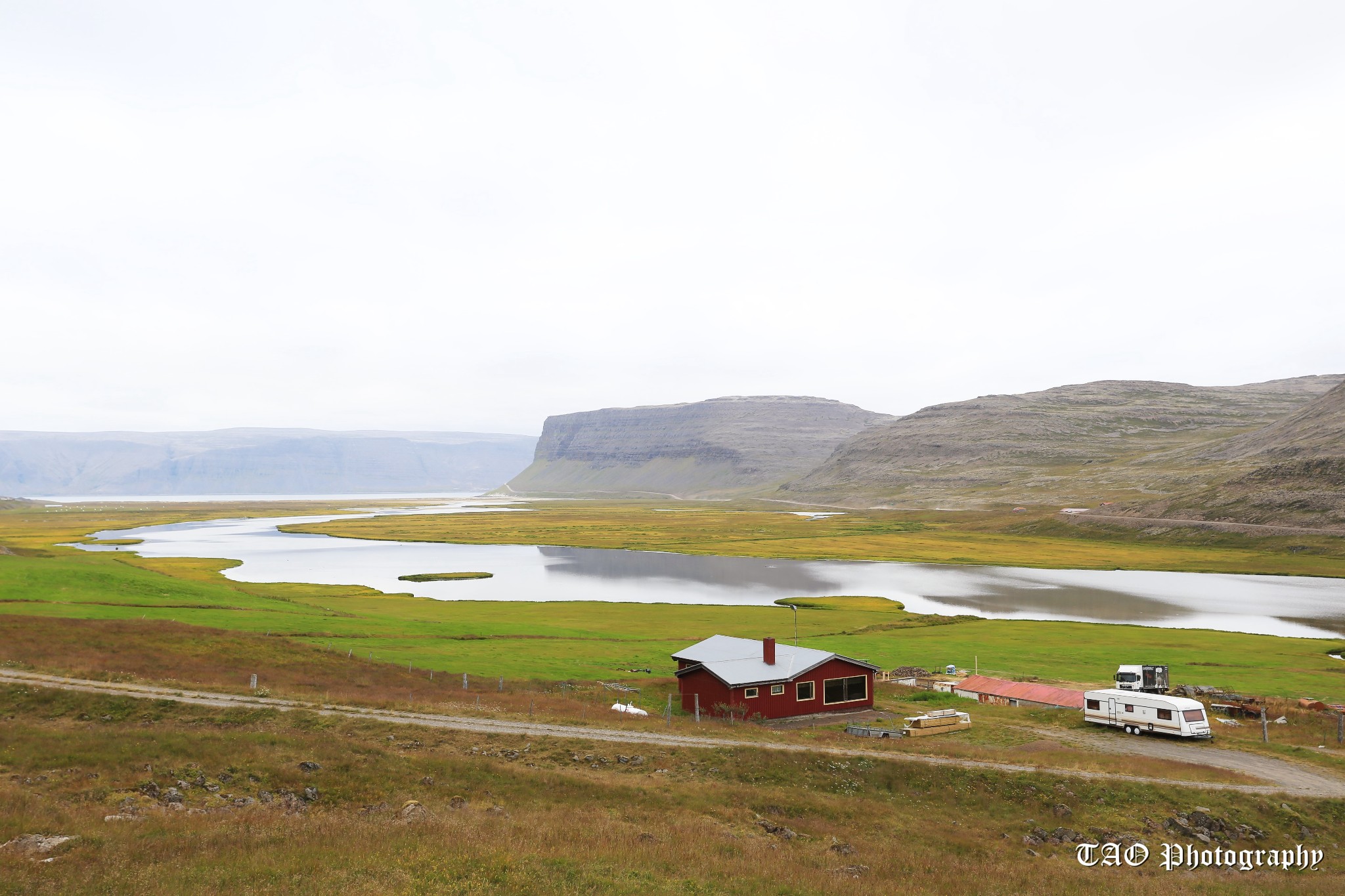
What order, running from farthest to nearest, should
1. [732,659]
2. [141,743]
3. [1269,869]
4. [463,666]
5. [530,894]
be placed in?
[463,666], [732,659], [141,743], [1269,869], [530,894]

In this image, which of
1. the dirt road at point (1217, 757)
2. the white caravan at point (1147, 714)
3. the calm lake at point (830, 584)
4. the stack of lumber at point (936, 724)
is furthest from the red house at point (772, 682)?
the calm lake at point (830, 584)

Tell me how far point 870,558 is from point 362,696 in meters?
99.9

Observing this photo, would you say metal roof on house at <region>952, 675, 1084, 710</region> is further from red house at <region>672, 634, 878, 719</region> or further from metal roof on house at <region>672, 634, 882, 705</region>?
red house at <region>672, 634, 878, 719</region>

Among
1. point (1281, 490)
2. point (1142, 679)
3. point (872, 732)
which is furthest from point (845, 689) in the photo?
point (1281, 490)

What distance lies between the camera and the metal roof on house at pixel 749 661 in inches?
1508

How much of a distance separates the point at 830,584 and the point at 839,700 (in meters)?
59.3

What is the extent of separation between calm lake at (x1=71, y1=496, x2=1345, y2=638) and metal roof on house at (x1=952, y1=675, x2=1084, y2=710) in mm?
32179

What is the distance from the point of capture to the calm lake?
7875 cm

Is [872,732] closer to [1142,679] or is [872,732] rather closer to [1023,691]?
[1023,691]

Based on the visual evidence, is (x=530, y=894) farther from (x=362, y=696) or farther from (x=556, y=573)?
(x=556, y=573)

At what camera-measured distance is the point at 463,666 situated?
1806 inches

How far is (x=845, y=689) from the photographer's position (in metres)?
40.2

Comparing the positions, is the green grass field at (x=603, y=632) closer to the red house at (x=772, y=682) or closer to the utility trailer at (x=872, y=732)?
the red house at (x=772, y=682)

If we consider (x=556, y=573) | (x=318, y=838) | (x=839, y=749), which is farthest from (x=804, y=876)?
(x=556, y=573)
